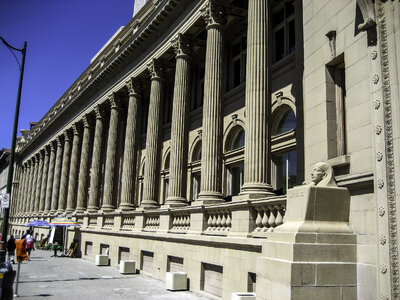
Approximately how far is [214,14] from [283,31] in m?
4.03

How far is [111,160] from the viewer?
2884cm

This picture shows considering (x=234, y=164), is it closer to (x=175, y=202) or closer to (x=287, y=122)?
(x=287, y=122)

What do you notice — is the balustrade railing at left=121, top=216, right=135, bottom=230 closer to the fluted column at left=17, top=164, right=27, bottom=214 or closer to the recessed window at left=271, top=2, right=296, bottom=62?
the recessed window at left=271, top=2, right=296, bottom=62

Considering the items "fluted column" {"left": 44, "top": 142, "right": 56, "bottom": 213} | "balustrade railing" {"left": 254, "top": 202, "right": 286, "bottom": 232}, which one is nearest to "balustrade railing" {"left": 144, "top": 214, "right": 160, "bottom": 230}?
"balustrade railing" {"left": 254, "top": 202, "right": 286, "bottom": 232}

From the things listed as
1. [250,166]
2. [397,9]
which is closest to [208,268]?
[250,166]

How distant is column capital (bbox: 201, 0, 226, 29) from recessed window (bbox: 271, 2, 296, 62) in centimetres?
330

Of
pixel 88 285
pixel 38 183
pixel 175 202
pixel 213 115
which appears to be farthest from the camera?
pixel 38 183

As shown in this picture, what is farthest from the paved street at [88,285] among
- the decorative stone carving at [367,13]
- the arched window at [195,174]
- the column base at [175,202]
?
the decorative stone carving at [367,13]

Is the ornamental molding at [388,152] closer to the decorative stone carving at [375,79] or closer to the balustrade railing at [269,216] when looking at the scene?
the decorative stone carving at [375,79]

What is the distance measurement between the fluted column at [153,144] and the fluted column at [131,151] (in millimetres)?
3021

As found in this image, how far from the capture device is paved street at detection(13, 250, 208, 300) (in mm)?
14367

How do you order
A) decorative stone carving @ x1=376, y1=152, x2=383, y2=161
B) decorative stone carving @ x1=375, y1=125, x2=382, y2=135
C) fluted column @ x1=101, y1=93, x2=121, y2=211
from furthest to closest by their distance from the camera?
1. fluted column @ x1=101, y1=93, x2=121, y2=211
2. decorative stone carving @ x1=375, y1=125, x2=382, y2=135
3. decorative stone carving @ x1=376, y1=152, x2=383, y2=161

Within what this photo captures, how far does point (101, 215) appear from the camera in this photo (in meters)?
28.2

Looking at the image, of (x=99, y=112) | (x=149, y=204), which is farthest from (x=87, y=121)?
(x=149, y=204)
